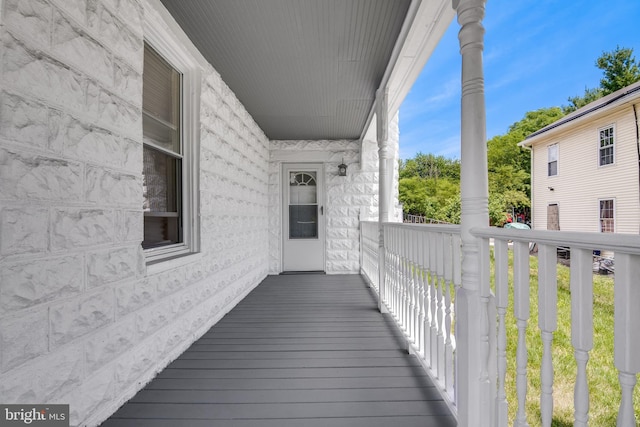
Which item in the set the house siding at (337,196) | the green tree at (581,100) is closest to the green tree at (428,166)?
the house siding at (337,196)

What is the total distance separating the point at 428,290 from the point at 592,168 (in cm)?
188

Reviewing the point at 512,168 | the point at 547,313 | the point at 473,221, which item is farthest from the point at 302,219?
the point at 547,313

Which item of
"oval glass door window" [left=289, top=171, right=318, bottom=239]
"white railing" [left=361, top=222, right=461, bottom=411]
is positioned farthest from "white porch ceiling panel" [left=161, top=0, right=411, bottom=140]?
"oval glass door window" [left=289, top=171, right=318, bottom=239]

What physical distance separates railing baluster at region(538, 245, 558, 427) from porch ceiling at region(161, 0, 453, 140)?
1.75m

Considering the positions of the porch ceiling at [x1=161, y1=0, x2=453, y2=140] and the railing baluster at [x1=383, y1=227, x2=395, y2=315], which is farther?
the railing baluster at [x1=383, y1=227, x2=395, y2=315]

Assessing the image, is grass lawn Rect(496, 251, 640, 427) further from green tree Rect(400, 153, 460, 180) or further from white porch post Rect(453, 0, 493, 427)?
green tree Rect(400, 153, 460, 180)

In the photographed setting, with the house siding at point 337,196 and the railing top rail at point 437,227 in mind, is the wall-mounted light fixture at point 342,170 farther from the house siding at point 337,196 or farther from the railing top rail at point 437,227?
the railing top rail at point 437,227

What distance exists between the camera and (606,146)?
2.34 metres

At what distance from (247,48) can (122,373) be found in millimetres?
2470

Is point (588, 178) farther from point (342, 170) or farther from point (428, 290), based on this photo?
point (342, 170)

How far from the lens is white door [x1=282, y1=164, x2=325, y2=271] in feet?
19.8

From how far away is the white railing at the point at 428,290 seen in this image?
1.65 metres

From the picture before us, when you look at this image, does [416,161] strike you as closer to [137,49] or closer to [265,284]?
[265,284]

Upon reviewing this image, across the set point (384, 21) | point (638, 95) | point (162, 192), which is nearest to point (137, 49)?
point (162, 192)
